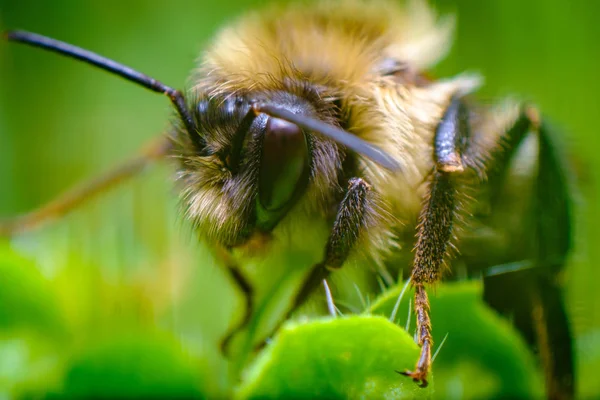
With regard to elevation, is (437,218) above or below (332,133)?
below

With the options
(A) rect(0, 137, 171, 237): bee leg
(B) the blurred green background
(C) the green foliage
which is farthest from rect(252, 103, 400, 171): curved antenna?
(A) rect(0, 137, 171, 237): bee leg

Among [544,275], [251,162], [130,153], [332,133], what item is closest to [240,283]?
[251,162]

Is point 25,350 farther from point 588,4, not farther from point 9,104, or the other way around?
point 588,4

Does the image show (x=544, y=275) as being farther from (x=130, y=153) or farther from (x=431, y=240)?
(x=130, y=153)

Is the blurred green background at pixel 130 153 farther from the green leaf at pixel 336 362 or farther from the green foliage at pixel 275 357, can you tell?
the green leaf at pixel 336 362

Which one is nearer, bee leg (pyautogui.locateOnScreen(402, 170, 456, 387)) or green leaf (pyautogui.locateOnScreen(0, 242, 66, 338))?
bee leg (pyautogui.locateOnScreen(402, 170, 456, 387))

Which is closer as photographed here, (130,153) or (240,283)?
(240,283)

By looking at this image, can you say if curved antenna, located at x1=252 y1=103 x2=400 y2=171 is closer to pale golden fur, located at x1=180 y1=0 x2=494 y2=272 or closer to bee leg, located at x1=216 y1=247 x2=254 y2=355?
pale golden fur, located at x1=180 y1=0 x2=494 y2=272
